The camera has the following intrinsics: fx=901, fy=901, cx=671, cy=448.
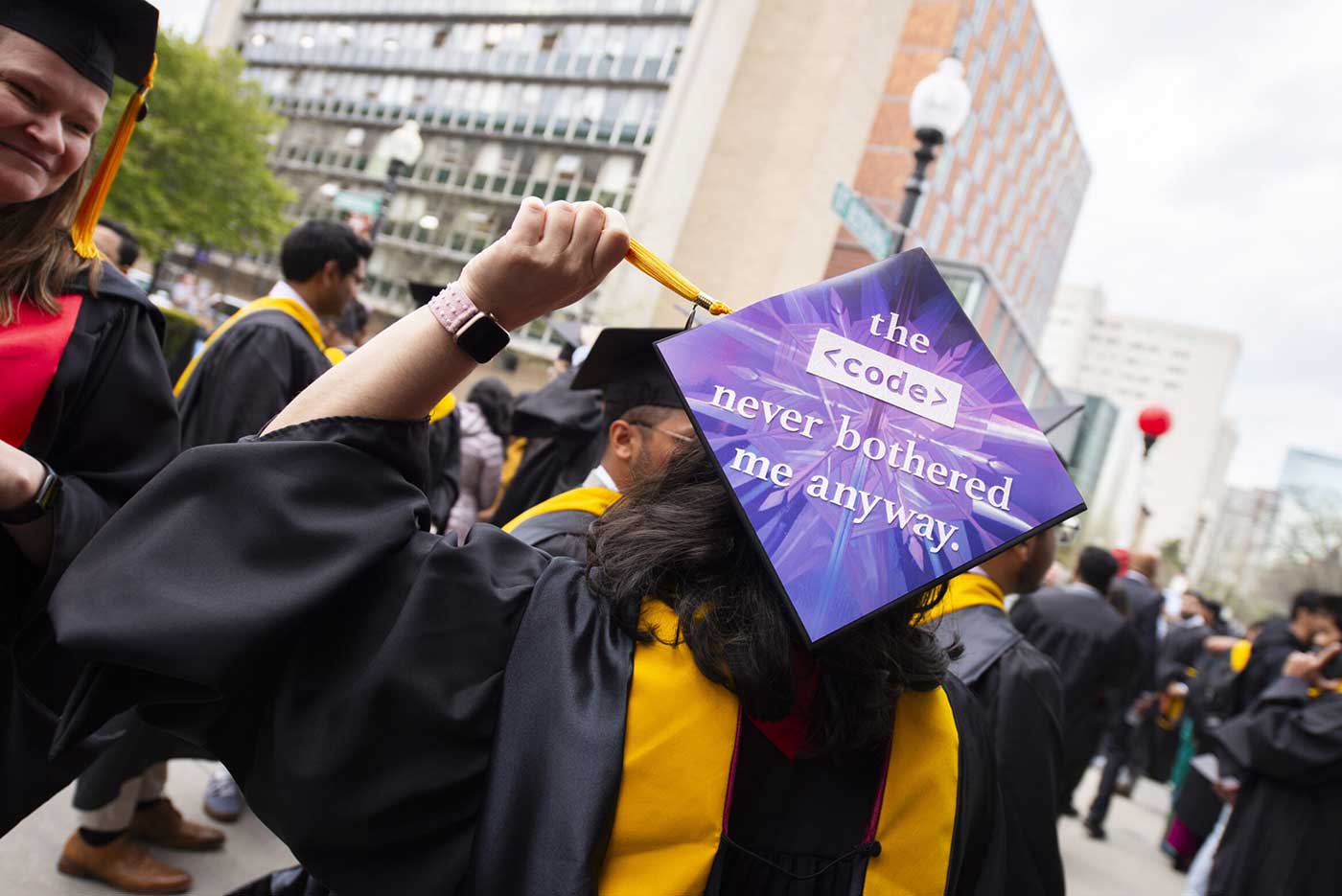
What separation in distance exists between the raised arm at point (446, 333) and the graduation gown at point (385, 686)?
0.12ft

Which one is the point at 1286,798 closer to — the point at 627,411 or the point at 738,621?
the point at 627,411

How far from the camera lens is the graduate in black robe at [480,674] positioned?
3.64 ft

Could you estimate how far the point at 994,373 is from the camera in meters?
1.39

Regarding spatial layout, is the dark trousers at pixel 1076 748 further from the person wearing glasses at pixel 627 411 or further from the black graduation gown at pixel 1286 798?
the person wearing glasses at pixel 627 411

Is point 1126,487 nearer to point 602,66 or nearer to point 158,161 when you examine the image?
point 602,66

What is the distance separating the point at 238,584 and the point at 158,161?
33.5 m

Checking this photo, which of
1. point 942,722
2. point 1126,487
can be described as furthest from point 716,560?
point 1126,487

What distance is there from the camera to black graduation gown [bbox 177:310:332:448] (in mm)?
3285

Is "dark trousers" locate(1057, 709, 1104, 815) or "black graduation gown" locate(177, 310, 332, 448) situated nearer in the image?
"black graduation gown" locate(177, 310, 332, 448)

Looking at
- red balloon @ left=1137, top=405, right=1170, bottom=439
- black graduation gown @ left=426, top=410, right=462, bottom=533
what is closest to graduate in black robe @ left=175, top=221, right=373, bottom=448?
black graduation gown @ left=426, top=410, right=462, bottom=533

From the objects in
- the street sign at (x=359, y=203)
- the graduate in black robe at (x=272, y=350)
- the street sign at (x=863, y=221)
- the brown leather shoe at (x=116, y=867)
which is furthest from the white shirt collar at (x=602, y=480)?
the street sign at (x=359, y=203)

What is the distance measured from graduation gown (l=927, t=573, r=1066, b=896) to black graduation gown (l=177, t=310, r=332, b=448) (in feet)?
8.08

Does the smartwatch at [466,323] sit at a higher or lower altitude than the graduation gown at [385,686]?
higher

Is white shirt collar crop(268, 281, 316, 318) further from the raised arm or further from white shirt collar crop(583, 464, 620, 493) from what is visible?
the raised arm
